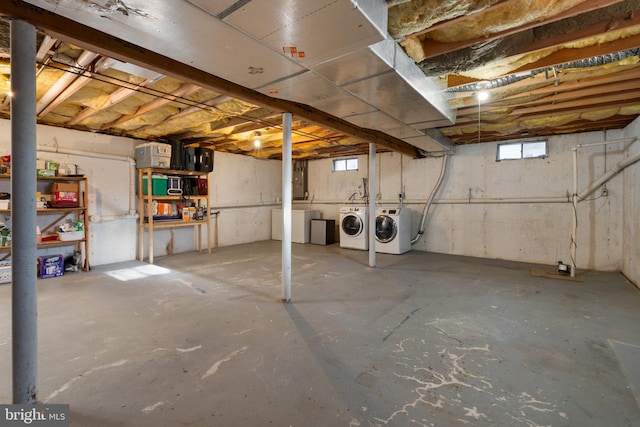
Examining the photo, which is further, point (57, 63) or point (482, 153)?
point (482, 153)

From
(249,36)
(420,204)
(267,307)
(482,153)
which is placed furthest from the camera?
(420,204)

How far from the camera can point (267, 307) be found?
115 inches

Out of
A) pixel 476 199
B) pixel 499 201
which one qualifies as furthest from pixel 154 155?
pixel 499 201

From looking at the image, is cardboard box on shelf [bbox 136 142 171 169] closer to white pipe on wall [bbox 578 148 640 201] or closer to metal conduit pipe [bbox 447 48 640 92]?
metal conduit pipe [bbox 447 48 640 92]

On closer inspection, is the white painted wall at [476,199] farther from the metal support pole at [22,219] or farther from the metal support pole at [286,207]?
the metal support pole at [22,219]

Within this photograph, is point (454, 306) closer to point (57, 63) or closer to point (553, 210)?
point (553, 210)

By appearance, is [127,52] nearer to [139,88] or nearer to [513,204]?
[139,88]

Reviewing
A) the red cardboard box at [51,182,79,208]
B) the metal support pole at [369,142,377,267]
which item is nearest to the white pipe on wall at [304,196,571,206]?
the metal support pole at [369,142,377,267]

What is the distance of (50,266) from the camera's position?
13.1 ft

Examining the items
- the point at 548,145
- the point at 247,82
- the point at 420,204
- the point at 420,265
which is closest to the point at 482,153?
the point at 548,145

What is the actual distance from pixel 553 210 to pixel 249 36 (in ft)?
18.3

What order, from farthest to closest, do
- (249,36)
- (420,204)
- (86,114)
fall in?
(420,204) < (86,114) < (249,36)

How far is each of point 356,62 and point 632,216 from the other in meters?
4.66

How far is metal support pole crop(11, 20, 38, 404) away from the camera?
1359 mm
